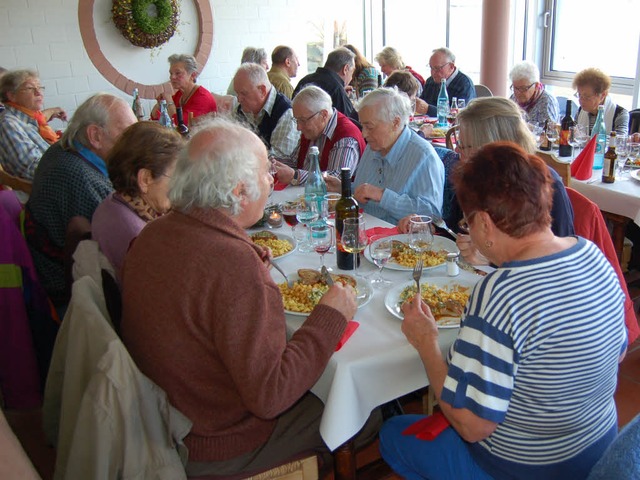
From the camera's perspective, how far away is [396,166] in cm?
273

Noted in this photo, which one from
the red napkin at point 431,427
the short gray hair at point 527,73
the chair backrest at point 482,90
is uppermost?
the short gray hair at point 527,73

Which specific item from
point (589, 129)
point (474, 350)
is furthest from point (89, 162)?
point (589, 129)

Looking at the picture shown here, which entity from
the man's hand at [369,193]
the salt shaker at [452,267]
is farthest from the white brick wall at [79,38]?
the salt shaker at [452,267]

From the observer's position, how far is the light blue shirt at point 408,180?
2.53m

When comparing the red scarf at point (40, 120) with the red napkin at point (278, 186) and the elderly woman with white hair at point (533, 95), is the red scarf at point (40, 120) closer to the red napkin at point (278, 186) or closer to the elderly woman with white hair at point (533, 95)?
the red napkin at point (278, 186)

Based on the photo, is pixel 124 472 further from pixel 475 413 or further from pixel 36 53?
pixel 36 53

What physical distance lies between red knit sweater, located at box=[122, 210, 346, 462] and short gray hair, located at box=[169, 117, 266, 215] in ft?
0.15

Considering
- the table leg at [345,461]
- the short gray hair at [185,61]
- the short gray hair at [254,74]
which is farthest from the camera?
the short gray hair at [185,61]

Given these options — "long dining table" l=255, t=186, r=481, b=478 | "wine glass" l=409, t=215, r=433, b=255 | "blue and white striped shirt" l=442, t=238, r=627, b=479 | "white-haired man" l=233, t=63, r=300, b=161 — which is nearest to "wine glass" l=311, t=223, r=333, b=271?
"wine glass" l=409, t=215, r=433, b=255

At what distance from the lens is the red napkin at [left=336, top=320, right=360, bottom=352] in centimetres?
149

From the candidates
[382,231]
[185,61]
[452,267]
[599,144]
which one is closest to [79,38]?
[185,61]

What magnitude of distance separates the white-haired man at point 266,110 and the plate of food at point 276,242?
170 cm

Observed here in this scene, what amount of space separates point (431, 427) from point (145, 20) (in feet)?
20.1

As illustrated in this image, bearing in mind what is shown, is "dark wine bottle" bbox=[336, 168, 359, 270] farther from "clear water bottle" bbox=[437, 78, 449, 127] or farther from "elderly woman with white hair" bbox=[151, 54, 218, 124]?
"elderly woman with white hair" bbox=[151, 54, 218, 124]
